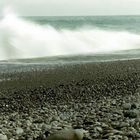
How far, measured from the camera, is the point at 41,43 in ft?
85.7

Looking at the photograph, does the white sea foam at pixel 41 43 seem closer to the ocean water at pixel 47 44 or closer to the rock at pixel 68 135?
the ocean water at pixel 47 44

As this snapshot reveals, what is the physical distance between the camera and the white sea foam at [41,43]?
23.5m

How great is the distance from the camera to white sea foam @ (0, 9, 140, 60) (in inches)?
926

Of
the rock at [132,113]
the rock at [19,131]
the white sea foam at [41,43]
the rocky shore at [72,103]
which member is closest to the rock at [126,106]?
the rocky shore at [72,103]

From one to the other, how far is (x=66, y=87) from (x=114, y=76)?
202 cm

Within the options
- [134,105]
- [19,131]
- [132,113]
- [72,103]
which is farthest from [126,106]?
[19,131]

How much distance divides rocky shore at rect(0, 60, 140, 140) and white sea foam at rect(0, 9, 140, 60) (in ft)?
31.1

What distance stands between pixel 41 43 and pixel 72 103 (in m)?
17.6

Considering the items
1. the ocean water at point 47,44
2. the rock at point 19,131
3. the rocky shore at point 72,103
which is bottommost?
the rock at point 19,131

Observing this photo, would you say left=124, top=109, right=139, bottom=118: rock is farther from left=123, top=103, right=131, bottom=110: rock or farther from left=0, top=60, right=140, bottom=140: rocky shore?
left=123, top=103, right=131, bottom=110: rock

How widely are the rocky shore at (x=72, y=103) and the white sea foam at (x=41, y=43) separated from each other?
31.1ft

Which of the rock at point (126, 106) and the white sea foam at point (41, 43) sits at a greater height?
the white sea foam at point (41, 43)

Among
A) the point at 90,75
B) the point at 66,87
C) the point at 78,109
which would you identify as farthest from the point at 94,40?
the point at 78,109

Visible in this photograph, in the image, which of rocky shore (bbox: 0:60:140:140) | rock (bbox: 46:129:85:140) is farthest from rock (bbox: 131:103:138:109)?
rock (bbox: 46:129:85:140)
